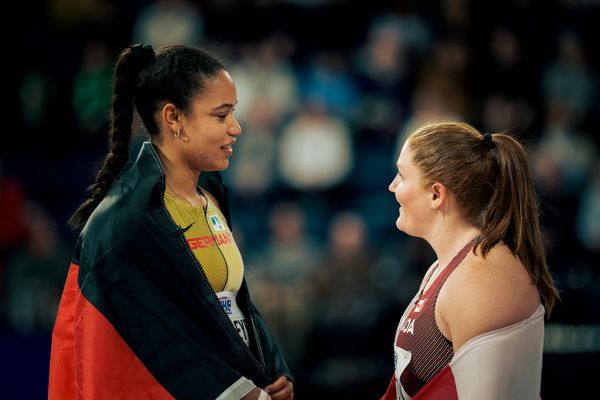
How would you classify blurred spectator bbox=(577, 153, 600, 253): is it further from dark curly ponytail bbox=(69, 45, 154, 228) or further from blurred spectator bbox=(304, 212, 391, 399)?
dark curly ponytail bbox=(69, 45, 154, 228)

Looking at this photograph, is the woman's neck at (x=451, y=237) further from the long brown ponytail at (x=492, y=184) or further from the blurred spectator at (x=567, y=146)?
the blurred spectator at (x=567, y=146)

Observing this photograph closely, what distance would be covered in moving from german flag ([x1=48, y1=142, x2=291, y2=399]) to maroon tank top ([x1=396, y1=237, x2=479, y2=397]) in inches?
20.2

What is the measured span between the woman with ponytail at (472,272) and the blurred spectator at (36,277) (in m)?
3.51

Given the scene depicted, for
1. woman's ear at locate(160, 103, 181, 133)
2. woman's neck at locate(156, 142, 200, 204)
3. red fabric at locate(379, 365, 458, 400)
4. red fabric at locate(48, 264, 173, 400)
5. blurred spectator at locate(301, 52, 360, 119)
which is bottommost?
blurred spectator at locate(301, 52, 360, 119)

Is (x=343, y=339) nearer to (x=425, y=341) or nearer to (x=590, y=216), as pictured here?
(x=425, y=341)

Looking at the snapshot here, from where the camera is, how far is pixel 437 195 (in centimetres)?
293

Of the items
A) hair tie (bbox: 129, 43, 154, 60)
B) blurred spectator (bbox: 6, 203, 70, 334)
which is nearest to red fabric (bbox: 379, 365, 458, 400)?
hair tie (bbox: 129, 43, 154, 60)

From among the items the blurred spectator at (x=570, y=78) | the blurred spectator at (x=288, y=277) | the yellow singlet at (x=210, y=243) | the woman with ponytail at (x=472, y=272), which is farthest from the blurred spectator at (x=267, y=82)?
the woman with ponytail at (x=472, y=272)

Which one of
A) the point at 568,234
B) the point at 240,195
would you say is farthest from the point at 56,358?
the point at 568,234

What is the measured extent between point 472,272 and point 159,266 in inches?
35.3

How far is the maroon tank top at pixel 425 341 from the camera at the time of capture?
2.82 meters

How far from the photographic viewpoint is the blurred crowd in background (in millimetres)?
5879

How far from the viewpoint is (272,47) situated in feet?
26.3

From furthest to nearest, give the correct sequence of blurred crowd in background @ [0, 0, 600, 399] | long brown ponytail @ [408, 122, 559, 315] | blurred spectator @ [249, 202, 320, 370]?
blurred crowd in background @ [0, 0, 600, 399] < blurred spectator @ [249, 202, 320, 370] < long brown ponytail @ [408, 122, 559, 315]
